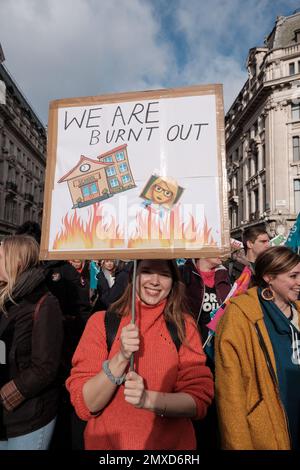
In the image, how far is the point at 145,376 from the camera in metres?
1.58

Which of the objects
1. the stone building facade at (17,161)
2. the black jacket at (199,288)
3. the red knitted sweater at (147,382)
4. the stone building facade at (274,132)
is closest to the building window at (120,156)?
the red knitted sweater at (147,382)

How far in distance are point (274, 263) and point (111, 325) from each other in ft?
3.78

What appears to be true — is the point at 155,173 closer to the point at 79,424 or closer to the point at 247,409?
the point at 247,409

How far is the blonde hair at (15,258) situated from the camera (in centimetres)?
205

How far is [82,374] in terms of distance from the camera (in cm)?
156

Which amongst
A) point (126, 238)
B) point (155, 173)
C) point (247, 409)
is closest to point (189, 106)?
point (155, 173)

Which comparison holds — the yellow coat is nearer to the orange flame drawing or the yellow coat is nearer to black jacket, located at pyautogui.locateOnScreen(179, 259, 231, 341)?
the orange flame drawing

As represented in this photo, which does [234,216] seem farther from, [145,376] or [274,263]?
[145,376]

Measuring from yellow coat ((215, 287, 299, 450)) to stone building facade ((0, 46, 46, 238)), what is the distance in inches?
1383

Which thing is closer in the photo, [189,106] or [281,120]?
[189,106]

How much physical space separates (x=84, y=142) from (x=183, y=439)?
1.61m

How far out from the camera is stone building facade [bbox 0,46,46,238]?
35.3m

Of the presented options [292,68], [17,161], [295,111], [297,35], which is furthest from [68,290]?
[17,161]
